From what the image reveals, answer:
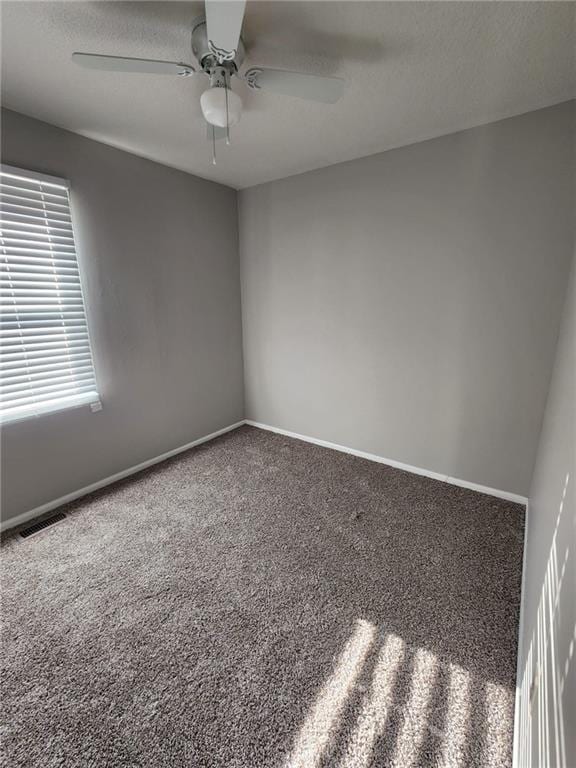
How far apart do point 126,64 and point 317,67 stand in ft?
2.97

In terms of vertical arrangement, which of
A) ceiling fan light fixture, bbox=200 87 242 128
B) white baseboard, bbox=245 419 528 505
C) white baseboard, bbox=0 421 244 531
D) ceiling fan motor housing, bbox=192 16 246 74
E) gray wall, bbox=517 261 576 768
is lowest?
white baseboard, bbox=0 421 244 531

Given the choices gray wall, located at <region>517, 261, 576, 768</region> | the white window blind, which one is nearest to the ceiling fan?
the white window blind

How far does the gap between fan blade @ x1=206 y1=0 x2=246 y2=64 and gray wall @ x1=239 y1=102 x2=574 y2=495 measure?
5.50 feet

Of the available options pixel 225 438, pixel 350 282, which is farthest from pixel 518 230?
pixel 225 438

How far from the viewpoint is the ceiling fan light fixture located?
146cm

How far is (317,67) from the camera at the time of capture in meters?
1.63

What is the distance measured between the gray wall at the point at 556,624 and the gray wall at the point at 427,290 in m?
0.87

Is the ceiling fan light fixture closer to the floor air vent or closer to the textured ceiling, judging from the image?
the textured ceiling

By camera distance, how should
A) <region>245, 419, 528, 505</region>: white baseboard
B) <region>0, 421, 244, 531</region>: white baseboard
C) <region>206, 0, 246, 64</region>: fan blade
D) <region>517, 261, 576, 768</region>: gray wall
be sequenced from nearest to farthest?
<region>517, 261, 576, 768</region>: gray wall → <region>206, 0, 246, 64</region>: fan blade → <region>0, 421, 244, 531</region>: white baseboard → <region>245, 419, 528, 505</region>: white baseboard


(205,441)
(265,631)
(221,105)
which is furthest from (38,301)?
(265,631)

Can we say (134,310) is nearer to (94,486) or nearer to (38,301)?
(38,301)

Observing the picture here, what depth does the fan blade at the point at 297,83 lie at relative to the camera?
1375 millimetres

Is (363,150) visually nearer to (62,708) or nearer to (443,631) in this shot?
(443,631)

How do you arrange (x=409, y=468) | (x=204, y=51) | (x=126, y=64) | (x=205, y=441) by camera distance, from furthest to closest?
(x=205, y=441)
(x=409, y=468)
(x=204, y=51)
(x=126, y=64)
